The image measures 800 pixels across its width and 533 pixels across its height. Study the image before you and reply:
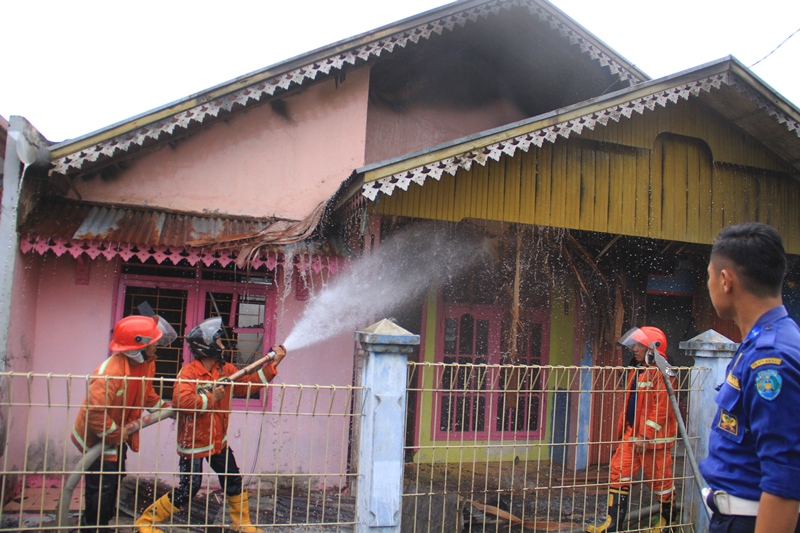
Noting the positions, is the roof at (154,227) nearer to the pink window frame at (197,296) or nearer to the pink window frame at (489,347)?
the pink window frame at (197,296)

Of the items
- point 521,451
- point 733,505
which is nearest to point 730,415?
point 733,505

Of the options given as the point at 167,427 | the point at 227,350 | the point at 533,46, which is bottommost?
the point at 167,427

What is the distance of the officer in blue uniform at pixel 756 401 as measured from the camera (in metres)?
2.05

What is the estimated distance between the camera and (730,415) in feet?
7.75

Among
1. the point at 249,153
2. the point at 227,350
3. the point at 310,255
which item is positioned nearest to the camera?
the point at 310,255

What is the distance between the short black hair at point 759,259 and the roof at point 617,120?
3856 mm

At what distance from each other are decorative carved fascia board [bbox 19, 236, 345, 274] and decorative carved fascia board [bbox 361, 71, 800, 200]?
3.86ft

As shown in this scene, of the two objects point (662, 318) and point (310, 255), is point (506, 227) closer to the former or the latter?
point (310, 255)

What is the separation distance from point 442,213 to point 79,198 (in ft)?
14.7

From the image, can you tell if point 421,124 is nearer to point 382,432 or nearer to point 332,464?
point 332,464

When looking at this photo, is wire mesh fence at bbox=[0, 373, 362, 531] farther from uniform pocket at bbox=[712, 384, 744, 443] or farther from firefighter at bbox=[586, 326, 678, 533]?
uniform pocket at bbox=[712, 384, 744, 443]

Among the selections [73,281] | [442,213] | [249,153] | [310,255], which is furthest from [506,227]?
[73,281]

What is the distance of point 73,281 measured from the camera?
6.84 meters

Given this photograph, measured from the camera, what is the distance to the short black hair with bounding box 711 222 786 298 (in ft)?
7.74
